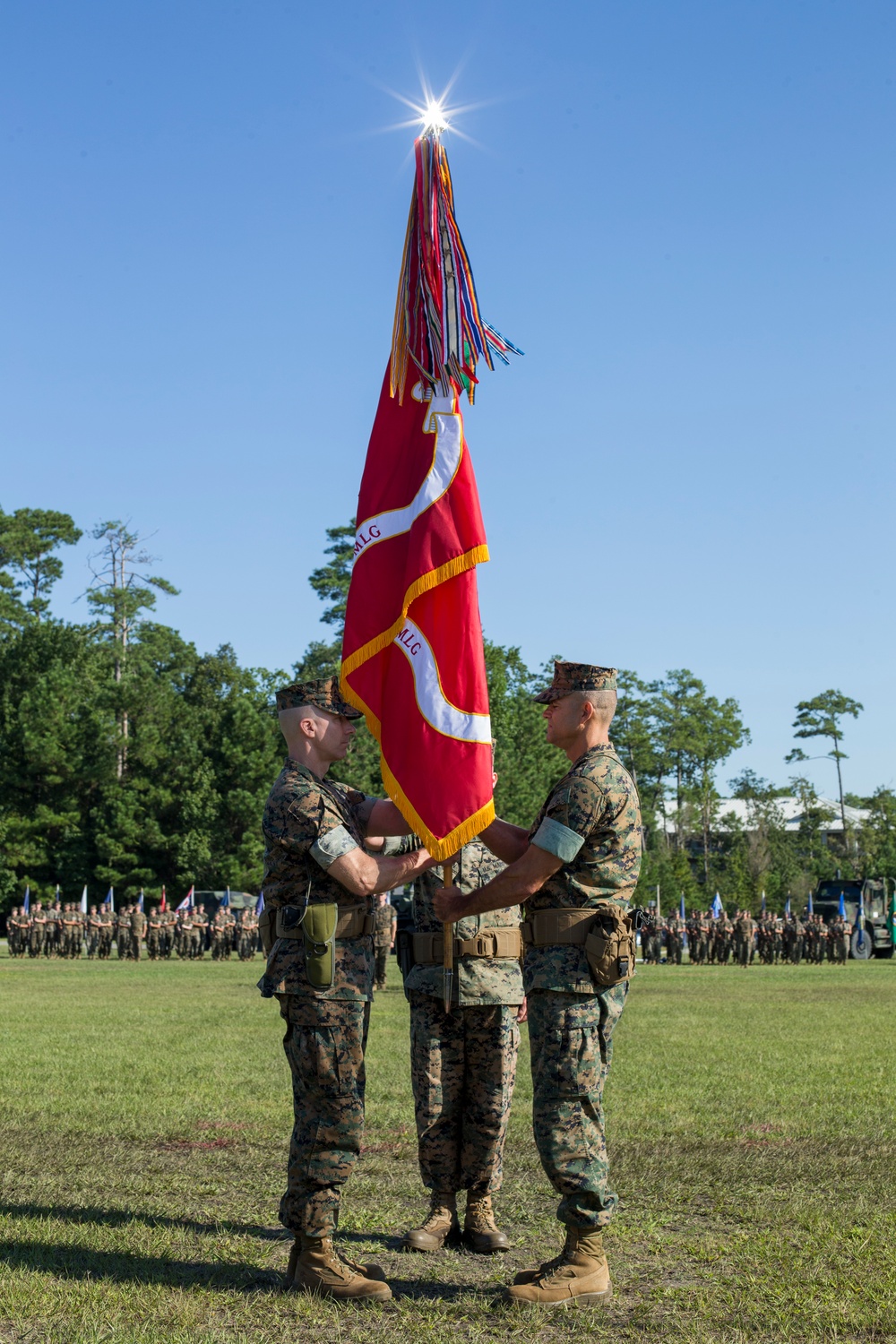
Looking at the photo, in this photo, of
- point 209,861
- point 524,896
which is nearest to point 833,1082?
point 524,896

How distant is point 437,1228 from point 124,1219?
5.18 ft

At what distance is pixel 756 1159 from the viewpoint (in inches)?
301

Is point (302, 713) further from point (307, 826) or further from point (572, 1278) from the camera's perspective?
point (572, 1278)

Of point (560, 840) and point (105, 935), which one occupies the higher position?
point (560, 840)

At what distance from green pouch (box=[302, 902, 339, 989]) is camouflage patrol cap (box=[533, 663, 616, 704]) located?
1.32 m

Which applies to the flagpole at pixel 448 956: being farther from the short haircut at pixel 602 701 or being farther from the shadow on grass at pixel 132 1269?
the shadow on grass at pixel 132 1269

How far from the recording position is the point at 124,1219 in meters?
6.20

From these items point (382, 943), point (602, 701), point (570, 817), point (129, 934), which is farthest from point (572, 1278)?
point (129, 934)

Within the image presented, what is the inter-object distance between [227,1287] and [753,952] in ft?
135

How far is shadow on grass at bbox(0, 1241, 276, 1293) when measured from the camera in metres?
5.18

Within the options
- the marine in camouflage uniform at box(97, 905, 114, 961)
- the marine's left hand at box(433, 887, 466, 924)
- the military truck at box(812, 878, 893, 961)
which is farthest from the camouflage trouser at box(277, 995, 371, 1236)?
the military truck at box(812, 878, 893, 961)

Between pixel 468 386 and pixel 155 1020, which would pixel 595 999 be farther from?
pixel 155 1020

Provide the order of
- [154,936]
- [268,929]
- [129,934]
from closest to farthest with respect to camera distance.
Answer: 1. [268,929]
2. [129,934]
3. [154,936]

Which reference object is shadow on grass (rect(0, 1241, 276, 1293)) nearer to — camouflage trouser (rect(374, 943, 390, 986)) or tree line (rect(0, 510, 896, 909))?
camouflage trouser (rect(374, 943, 390, 986))
